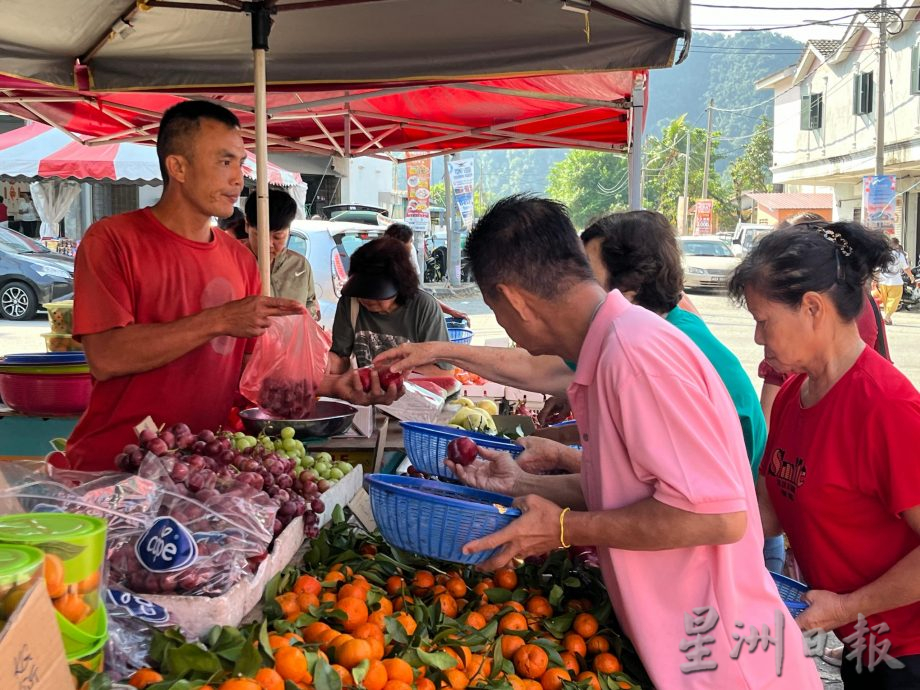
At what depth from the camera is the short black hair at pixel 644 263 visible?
3.15 metres

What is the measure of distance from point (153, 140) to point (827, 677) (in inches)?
284

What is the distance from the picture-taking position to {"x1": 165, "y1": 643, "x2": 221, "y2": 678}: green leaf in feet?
5.26

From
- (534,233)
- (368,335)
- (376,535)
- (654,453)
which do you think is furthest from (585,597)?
(368,335)

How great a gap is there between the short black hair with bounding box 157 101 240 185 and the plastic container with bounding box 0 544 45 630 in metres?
2.05

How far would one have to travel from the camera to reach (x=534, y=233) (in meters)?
1.87

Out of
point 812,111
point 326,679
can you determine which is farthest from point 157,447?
point 812,111

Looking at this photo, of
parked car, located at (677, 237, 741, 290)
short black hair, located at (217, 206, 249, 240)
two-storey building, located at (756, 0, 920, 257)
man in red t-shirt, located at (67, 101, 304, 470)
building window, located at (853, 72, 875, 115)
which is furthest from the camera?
building window, located at (853, 72, 875, 115)

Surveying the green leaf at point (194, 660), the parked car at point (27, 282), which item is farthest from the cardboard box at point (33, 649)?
the parked car at point (27, 282)

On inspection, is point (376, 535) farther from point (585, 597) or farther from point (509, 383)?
point (509, 383)

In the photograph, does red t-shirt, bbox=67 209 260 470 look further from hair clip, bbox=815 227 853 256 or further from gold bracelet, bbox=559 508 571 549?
hair clip, bbox=815 227 853 256

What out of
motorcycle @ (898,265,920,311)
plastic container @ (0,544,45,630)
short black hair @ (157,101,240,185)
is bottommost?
motorcycle @ (898,265,920,311)

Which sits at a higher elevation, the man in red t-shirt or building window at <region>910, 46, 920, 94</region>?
building window at <region>910, 46, 920, 94</region>

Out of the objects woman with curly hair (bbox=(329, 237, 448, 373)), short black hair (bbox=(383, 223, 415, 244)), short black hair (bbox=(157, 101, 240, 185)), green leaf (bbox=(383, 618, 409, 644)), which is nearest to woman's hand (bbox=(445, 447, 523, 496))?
green leaf (bbox=(383, 618, 409, 644))

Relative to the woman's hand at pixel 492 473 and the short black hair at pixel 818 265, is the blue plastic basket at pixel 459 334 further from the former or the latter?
the short black hair at pixel 818 265
